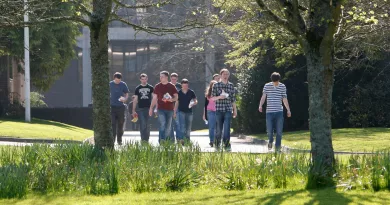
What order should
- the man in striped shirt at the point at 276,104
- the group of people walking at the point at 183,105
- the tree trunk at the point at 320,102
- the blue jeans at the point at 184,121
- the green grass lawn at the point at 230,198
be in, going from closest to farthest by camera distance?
the green grass lawn at the point at 230,198, the tree trunk at the point at 320,102, the man in striped shirt at the point at 276,104, the group of people walking at the point at 183,105, the blue jeans at the point at 184,121

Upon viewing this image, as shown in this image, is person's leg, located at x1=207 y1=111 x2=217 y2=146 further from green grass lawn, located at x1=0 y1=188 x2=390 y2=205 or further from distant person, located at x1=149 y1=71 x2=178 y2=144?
green grass lawn, located at x1=0 y1=188 x2=390 y2=205

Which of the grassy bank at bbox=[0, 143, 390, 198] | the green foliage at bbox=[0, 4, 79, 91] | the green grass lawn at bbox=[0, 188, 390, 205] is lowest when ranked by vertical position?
the green grass lawn at bbox=[0, 188, 390, 205]

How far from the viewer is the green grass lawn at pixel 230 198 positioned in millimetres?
8961

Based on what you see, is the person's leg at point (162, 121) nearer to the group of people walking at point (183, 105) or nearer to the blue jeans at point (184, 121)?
the group of people walking at point (183, 105)

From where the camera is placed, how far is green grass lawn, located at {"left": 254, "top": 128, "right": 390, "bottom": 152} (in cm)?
1980

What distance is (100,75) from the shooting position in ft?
45.2

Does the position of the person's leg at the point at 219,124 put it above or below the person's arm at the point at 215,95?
below

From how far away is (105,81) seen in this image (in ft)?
45.3

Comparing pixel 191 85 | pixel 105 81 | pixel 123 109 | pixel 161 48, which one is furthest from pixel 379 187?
pixel 191 85

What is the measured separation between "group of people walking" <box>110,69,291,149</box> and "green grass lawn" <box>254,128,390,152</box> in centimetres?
123

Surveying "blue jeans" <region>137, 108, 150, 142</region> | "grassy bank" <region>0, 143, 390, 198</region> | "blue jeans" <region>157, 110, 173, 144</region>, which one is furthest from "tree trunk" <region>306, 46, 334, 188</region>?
"blue jeans" <region>137, 108, 150, 142</region>

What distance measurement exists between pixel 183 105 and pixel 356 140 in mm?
5334

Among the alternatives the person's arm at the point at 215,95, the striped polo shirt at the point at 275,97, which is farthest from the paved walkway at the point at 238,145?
the person's arm at the point at 215,95

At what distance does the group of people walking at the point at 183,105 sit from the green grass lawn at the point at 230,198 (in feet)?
23.8
